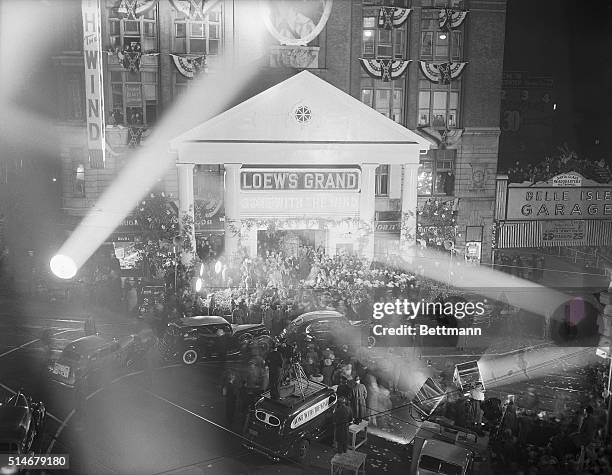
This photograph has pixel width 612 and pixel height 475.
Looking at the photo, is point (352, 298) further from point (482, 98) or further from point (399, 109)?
point (482, 98)

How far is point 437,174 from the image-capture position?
1012 inches

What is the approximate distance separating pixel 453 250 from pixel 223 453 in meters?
15.0

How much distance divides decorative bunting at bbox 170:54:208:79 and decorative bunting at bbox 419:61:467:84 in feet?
30.5

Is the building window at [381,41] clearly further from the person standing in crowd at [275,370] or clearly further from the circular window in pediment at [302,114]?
the person standing in crowd at [275,370]

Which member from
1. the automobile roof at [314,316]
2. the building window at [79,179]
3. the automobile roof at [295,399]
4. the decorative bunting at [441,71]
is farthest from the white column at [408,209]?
the building window at [79,179]

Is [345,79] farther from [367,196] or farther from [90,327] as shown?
[90,327]

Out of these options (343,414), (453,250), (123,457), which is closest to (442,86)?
(453,250)

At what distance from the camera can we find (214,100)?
24344 mm

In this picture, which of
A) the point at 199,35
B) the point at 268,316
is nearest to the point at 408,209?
the point at 268,316

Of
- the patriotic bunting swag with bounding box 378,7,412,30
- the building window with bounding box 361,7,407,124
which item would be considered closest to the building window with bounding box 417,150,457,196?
the building window with bounding box 361,7,407,124

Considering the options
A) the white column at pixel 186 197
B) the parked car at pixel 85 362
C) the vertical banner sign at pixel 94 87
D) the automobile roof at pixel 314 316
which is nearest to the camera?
the parked car at pixel 85 362

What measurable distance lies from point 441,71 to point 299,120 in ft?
24.6

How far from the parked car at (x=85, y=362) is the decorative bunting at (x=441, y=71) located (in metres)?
17.2

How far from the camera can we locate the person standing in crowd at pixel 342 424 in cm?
1189
